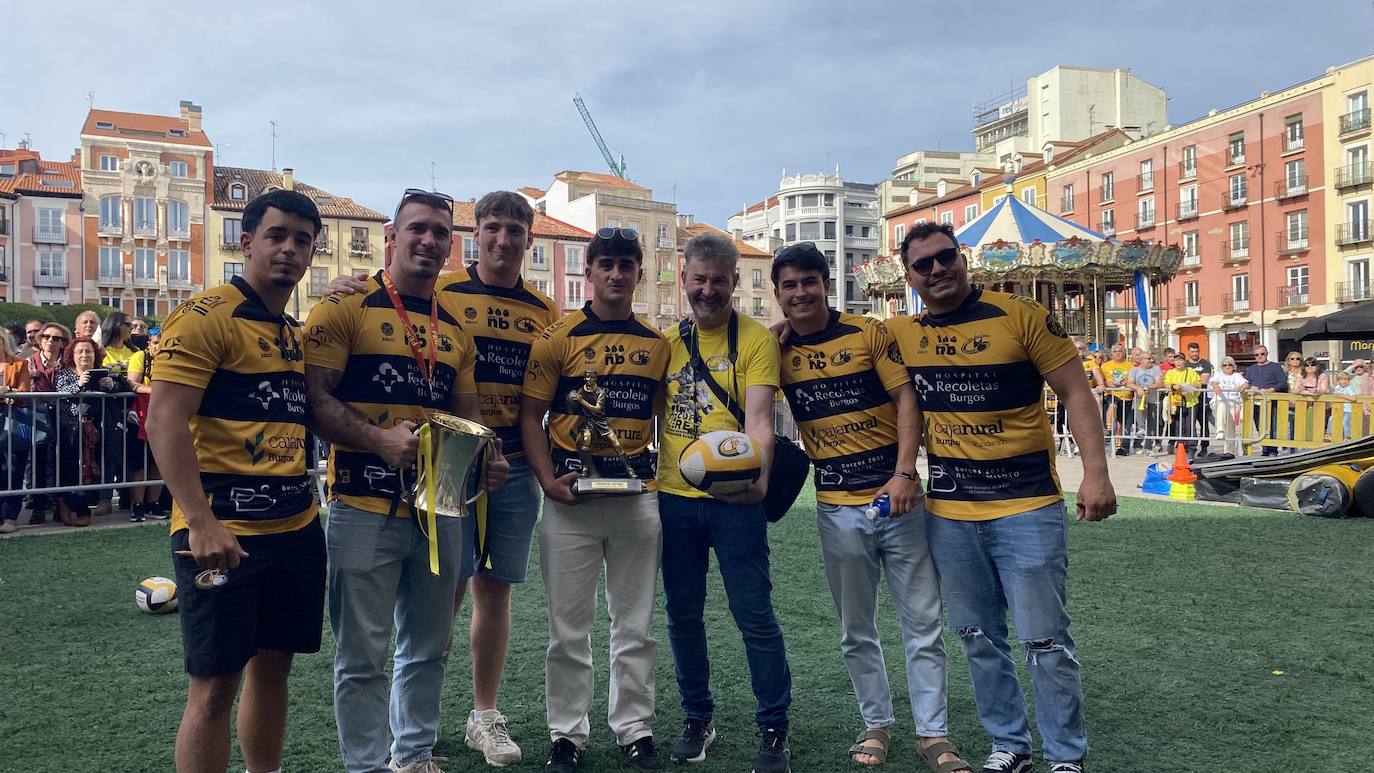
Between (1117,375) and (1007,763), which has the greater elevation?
(1117,375)

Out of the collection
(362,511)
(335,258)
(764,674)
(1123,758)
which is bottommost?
(1123,758)

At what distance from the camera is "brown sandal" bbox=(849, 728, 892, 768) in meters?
3.71

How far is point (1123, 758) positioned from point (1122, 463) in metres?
13.3

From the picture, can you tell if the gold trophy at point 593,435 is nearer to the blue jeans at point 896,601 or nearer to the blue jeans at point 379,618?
the blue jeans at point 379,618

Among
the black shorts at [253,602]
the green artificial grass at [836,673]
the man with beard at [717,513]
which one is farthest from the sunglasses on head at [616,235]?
the green artificial grass at [836,673]

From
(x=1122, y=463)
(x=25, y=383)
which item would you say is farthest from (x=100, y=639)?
(x=1122, y=463)

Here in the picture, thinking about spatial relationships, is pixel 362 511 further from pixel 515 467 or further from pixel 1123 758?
pixel 1123 758

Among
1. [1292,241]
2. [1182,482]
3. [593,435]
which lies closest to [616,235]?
[593,435]

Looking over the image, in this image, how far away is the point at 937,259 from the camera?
3.63 metres

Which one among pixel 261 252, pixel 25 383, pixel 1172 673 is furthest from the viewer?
pixel 25 383

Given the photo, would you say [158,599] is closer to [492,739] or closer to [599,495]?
[492,739]

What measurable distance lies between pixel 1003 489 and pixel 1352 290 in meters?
44.7

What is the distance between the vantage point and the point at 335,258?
57.0 m

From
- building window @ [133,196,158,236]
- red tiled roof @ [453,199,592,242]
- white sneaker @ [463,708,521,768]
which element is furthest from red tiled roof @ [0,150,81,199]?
white sneaker @ [463,708,521,768]
